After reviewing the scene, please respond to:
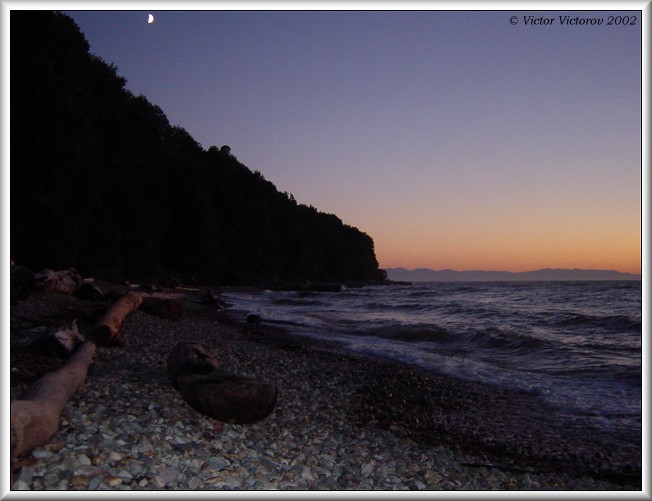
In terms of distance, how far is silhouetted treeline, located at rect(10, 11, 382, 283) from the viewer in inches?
819

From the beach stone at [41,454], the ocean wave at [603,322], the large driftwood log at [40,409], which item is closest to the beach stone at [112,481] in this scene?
the beach stone at [41,454]

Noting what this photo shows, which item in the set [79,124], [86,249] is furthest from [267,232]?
[79,124]

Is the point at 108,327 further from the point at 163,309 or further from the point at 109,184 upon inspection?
the point at 109,184

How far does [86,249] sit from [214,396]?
27.3 m

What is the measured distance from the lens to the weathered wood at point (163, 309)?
1534 centimetres

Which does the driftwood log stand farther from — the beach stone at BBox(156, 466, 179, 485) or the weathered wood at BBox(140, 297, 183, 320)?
the weathered wood at BBox(140, 297, 183, 320)

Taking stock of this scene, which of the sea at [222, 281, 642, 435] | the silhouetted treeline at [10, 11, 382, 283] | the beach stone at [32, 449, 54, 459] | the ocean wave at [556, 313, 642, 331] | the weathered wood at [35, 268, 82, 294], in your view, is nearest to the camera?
the beach stone at [32, 449, 54, 459]

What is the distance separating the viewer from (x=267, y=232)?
71562 mm

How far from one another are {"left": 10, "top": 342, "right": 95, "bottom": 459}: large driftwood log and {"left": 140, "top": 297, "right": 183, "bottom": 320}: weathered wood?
9739 millimetres

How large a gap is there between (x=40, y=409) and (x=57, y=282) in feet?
40.3

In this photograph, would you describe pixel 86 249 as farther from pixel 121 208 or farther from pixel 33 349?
pixel 33 349

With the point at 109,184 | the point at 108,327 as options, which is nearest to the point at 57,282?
the point at 108,327

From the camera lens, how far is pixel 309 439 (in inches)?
229

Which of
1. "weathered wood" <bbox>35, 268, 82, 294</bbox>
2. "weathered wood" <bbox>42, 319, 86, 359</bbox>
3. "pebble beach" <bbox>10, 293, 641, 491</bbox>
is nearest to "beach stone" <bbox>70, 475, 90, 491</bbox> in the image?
"pebble beach" <bbox>10, 293, 641, 491</bbox>
